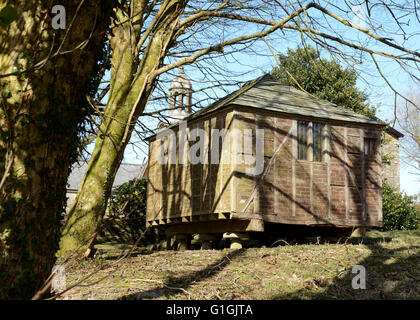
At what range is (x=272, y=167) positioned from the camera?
13.4m

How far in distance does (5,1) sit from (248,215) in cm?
903

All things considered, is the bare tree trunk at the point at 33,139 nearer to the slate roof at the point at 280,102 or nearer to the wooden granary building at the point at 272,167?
the wooden granary building at the point at 272,167

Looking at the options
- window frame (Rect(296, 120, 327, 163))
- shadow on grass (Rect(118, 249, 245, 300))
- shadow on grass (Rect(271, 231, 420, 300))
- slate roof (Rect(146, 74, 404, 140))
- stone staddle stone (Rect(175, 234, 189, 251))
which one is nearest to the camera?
shadow on grass (Rect(271, 231, 420, 300))

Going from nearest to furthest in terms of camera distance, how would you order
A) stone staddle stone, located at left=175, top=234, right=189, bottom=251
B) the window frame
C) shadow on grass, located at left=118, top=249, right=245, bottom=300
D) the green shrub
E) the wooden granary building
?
shadow on grass, located at left=118, top=249, right=245, bottom=300 → the wooden granary building → the window frame → stone staddle stone, located at left=175, top=234, right=189, bottom=251 → the green shrub

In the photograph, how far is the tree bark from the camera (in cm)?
1111

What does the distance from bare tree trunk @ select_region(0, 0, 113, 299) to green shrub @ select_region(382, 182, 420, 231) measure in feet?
64.2

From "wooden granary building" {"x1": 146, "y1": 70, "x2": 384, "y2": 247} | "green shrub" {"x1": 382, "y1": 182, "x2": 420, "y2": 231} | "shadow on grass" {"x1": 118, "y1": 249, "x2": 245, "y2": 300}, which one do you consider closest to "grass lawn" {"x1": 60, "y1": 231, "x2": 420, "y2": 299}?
"shadow on grass" {"x1": 118, "y1": 249, "x2": 245, "y2": 300}

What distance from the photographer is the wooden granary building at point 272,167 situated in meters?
13.1

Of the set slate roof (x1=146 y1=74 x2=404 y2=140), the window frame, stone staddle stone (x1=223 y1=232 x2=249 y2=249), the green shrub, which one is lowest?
stone staddle stone (x1=223 y1=232 x2=249 y2=249)

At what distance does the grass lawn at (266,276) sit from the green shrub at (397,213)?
39.1 feet

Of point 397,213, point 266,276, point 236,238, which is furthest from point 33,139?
point 397,213

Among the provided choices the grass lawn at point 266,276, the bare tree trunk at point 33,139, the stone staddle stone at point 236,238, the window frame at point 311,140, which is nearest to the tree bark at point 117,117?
the grass lawn at point 266,276

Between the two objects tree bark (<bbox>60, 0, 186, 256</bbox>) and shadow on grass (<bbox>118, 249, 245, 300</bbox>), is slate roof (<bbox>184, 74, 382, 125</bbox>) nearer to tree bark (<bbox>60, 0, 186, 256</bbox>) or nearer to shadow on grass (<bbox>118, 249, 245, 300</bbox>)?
tree bark (<bbox>60, 0, 186, 256</bbox>)

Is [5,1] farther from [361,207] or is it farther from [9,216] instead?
[361,207]
